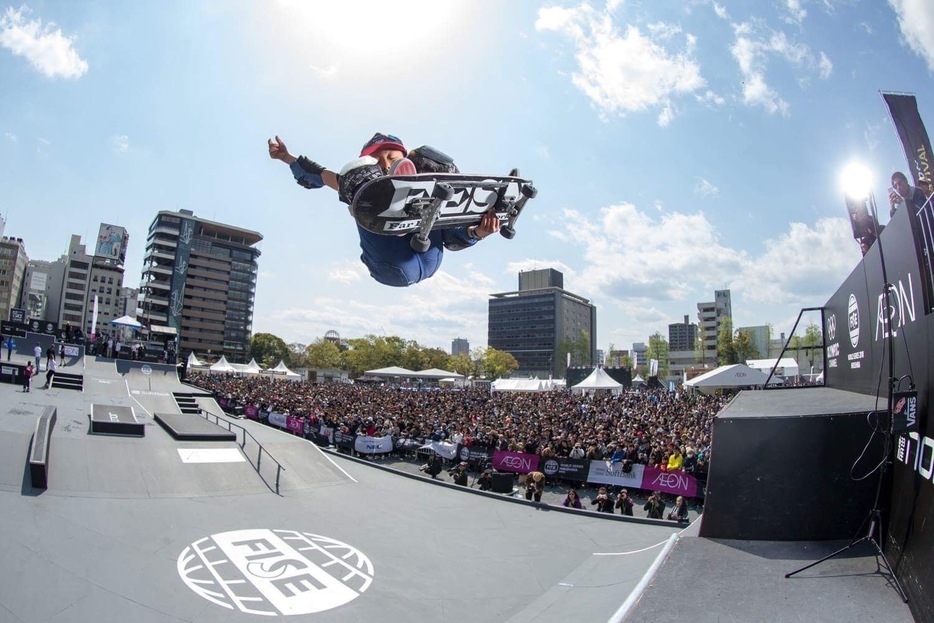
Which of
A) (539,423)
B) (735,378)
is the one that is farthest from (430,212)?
(735,378)

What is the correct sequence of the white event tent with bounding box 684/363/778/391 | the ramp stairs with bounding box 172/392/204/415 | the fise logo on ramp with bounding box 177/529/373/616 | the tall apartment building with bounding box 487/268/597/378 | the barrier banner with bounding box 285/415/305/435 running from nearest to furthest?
the fise logo on ramp with bounding box 177/529/373/616 < the ramp stairs with bounding box 172/392/204/415 < the white event tent with bounding box 684/363/778/391 < the barrier banner with bounding box 285/415/305/435 < the tall apartment building with bounding box 487/268/597/378

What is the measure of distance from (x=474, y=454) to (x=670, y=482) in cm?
754

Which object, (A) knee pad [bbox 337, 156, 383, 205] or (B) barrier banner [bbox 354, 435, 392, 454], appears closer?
(A) knee pad [bbox 337, 156, 383, 205]

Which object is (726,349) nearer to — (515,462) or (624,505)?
(515,462)

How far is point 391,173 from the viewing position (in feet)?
12.6

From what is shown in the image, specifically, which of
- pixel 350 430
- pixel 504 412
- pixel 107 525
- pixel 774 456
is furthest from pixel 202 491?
pixel 504 412

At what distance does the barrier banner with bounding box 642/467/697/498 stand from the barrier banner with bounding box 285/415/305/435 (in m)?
18.1

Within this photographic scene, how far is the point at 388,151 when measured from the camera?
4.25 meters

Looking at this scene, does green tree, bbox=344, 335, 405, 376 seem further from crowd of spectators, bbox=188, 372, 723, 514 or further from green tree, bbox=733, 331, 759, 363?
green tree, bbox=733, 331, 759, 363

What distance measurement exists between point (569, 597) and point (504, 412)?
69.2ft

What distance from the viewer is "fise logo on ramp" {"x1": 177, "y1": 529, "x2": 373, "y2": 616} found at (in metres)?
7.95

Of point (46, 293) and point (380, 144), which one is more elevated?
point (46, 293)

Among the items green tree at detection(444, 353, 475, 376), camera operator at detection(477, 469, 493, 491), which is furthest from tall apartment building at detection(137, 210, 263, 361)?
camera operator at detection(477, 469, 493, 491)

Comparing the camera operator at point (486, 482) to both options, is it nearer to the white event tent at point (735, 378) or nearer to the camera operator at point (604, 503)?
the camera operator at point (604, 503)
